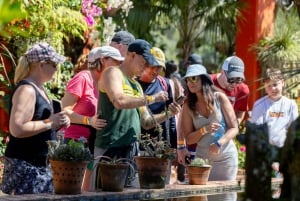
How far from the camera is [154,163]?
5051 mm

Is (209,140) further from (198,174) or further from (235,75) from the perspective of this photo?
(235,75)

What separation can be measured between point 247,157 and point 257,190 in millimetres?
140

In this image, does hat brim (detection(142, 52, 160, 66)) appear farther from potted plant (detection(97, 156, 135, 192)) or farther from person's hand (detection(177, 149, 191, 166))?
person's hand (detection(177, 149, 191, 166))

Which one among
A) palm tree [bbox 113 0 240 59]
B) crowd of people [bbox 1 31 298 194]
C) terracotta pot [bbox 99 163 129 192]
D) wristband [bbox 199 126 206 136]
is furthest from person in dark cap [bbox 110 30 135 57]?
palm tree [bbox 113 0 240 59]

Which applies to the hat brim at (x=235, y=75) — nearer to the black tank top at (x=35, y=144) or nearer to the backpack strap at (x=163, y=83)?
the backpack strap at (x=163, y=83)

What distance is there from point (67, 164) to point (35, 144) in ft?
0.75

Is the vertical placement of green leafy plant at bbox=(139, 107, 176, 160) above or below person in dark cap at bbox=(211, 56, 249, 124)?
below

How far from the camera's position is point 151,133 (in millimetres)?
5578

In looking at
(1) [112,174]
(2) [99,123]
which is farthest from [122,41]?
(1) [112,174]

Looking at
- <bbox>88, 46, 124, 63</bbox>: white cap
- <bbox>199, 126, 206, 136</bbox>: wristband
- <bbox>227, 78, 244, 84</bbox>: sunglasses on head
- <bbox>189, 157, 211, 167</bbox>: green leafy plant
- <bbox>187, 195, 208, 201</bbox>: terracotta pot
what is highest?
<bbox>88, 46, 124, 63</bbox>: white cap

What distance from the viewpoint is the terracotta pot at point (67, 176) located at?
14.8ft

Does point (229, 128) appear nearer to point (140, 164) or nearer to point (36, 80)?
point (140, 164)

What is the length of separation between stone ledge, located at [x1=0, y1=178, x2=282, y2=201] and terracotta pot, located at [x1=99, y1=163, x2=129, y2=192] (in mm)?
56

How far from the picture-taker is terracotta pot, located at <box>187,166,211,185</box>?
5.45 metres
